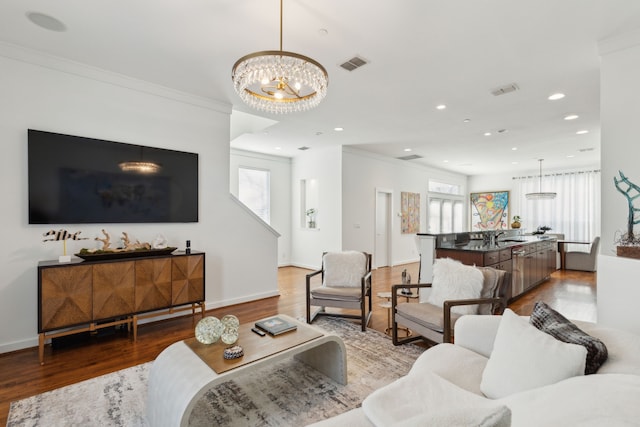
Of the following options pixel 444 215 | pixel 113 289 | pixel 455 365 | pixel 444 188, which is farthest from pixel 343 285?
pixel 444 188

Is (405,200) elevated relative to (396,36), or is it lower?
lower

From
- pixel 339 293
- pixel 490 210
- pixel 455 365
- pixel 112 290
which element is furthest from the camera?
pixel 490 210

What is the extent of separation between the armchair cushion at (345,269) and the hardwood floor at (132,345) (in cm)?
57

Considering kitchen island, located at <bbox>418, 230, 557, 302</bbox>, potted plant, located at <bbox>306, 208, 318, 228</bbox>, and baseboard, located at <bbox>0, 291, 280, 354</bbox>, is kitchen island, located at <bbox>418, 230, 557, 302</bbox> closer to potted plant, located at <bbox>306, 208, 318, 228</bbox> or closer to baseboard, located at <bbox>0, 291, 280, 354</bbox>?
baseboard, located at <bbox>0, 291, 280, 354</bbox>

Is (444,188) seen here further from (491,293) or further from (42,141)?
(42,141)

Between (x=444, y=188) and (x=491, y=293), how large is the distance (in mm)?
8525

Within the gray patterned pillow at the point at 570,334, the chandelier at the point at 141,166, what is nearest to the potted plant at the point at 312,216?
the chandelier at the point at 141,166

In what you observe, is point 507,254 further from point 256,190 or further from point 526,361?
point 256,190

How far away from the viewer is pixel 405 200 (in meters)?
8.58

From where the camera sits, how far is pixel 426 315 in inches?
111

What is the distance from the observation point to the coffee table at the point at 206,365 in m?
1.68

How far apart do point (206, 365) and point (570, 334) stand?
6.38 ft

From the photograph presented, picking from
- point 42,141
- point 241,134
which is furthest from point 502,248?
point 42,141

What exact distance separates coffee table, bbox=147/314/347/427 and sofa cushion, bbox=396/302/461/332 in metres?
0.87
